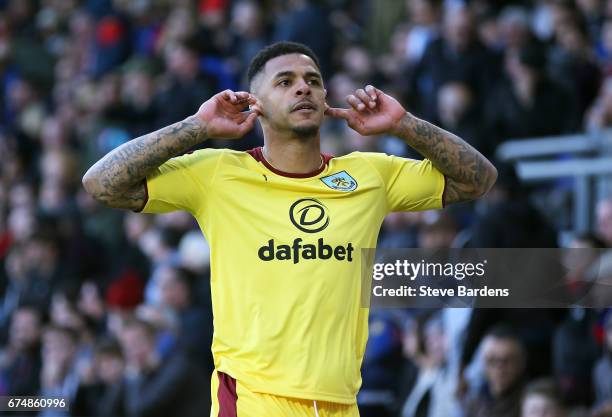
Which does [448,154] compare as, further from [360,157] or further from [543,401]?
[543,401]

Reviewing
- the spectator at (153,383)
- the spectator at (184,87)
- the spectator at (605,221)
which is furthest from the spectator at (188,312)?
the spectator at (605,221)

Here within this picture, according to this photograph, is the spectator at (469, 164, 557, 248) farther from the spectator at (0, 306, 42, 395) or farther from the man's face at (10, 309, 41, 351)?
the man's face at (10, 309, 41, 351)

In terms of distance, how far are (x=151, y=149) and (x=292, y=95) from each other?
0.70 meters

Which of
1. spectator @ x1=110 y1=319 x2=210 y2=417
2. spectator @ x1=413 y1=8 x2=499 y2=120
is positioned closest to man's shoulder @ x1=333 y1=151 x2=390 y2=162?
spectator @ x1=110 y1=319 x2=210 y2=417

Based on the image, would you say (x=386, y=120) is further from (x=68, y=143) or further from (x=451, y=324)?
(x=68, y=143)

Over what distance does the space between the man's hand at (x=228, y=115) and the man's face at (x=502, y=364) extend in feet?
10.2

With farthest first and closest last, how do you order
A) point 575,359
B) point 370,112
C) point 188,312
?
point 188,312 < point 575,359 < point 370,112

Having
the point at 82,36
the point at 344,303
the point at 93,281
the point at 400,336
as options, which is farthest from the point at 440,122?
the point at 82,36

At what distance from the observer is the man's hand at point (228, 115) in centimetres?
588

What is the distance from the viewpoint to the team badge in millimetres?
5922

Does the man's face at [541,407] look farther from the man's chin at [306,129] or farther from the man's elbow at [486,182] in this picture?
the man's chin at [306,129]

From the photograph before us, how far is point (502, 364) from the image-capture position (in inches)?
326

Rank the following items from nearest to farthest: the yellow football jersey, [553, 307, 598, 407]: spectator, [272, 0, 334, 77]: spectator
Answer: the yellow football jersey → [553, 307, 598, 407]: spectator → [272, 0, 334, 77]: spectator

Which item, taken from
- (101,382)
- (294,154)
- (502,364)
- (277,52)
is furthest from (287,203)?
(101,382)
